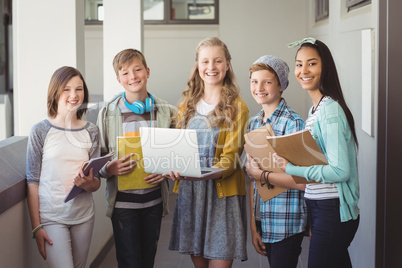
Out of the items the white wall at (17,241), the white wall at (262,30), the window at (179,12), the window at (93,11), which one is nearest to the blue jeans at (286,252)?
the white wall at (17,241)

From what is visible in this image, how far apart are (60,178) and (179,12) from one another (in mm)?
5943

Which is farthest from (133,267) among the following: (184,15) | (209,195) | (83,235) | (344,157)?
(184,15)

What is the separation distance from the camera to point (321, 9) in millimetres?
5934

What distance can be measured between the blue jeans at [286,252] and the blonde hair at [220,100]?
62 cm

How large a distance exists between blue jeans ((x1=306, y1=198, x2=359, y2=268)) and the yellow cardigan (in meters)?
0.55

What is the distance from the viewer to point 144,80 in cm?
278

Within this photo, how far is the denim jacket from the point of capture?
210cm

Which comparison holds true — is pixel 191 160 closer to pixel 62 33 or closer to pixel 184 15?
pixel 62 33

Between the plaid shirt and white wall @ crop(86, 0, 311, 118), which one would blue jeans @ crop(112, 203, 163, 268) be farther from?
white wall @ crop(86, 0, 311, 118)

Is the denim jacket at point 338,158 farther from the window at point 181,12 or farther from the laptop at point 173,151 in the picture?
the window at point 181,12

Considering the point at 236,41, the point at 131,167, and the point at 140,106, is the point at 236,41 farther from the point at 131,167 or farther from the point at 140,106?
the point at 131,167

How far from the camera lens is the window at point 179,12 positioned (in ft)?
26.2


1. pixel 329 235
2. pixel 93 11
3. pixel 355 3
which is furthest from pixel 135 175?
pixel 93 11

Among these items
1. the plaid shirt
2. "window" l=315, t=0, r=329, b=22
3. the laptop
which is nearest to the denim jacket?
the plaid shirt
